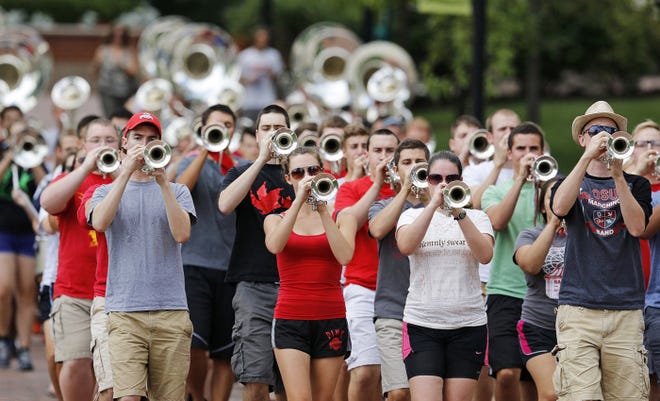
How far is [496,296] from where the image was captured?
10133 mm

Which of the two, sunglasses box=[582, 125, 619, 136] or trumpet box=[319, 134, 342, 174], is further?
trumpet box=[319, 134, 342, 174]

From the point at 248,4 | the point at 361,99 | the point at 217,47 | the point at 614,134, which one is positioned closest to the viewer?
the point at 614,134

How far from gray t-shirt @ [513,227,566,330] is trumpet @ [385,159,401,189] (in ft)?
2.93

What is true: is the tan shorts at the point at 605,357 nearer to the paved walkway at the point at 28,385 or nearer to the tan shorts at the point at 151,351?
the tan shorts at the point at 151,351

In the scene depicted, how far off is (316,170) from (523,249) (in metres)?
1.41

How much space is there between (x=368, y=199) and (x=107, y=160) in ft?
5.76

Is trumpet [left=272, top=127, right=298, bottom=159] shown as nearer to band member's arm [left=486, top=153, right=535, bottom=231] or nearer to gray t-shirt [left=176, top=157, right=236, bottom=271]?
gray t-shirt [left=176, top=157, right=236, bottom=271]

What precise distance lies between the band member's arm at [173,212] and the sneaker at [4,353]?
18.2ft

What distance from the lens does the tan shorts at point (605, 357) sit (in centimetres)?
838

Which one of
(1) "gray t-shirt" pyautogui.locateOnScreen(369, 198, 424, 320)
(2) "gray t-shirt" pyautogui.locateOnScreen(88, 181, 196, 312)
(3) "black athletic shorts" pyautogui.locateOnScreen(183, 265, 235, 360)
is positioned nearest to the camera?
(2) "gray t-shirt" pyautogui.locateOnScreen(88, 181, 196, 312)

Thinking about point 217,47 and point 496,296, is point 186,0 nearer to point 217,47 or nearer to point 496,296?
point 217,47

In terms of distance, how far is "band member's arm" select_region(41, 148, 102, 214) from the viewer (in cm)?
927

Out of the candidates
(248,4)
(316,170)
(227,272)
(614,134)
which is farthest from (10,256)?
(248,4)

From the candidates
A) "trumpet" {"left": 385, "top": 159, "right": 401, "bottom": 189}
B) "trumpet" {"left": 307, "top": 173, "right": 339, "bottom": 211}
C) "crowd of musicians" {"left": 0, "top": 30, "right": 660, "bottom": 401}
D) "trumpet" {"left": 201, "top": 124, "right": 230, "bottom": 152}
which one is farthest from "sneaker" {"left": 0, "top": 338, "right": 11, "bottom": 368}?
"trumpet" {"left": 307, "top": 173, "right": 339, "bottom": 211}
